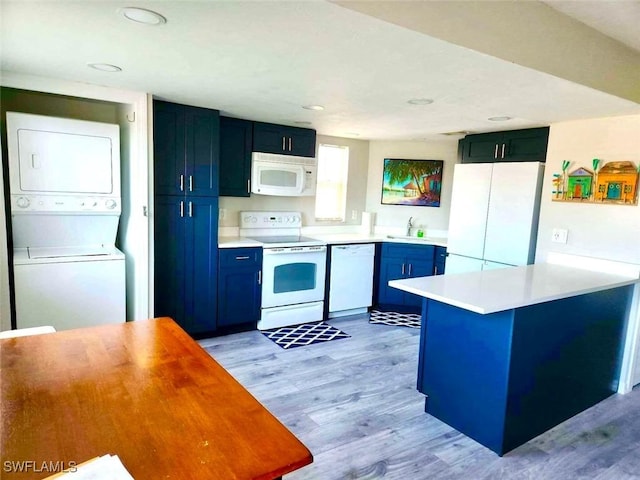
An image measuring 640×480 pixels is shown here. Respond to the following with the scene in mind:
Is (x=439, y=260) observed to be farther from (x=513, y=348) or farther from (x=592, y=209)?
(x=513, y=348)

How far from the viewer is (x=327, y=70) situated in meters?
2.09

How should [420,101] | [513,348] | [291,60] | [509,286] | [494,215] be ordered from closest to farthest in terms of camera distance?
[291,60] → [513,348] → [509,286] → [420,101] → [494,215]

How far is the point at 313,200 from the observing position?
Result: 475 centimetres

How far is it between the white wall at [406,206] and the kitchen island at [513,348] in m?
2.21

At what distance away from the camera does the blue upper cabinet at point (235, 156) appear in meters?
3.75

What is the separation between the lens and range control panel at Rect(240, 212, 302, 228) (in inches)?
166

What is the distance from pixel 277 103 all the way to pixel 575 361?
8.92 ft

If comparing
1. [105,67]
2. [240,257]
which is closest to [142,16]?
[105,67]

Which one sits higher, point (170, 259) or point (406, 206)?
point (406, 206)

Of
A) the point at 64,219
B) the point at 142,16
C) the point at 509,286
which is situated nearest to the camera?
the point at 142,16

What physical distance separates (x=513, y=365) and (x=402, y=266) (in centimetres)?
247

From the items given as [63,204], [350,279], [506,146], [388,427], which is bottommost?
[388,427]

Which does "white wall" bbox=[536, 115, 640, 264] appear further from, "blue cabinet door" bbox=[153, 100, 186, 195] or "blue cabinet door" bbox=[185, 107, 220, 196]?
"blue cabinet door" bbox=[153, 100, 186, 195]

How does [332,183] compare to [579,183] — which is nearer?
[579,183]
